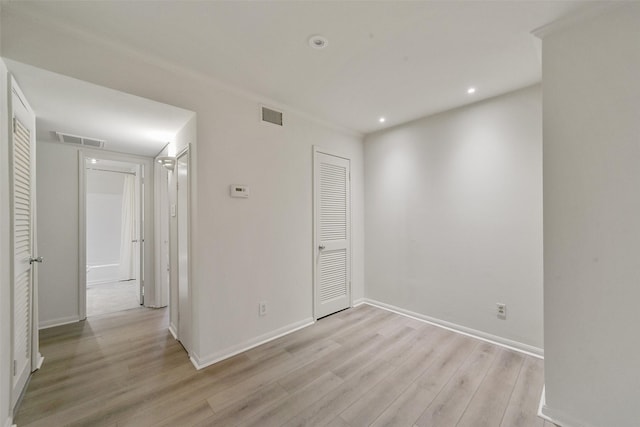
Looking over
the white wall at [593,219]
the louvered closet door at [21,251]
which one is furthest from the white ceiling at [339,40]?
the louvered closet door at [21,251]

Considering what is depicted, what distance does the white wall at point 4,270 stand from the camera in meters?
1.46

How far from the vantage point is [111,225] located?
5.93 m

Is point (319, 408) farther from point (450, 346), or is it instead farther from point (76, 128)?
point (76, 128)

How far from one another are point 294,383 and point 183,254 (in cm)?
157

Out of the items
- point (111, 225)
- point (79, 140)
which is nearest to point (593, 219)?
point (79, 140)

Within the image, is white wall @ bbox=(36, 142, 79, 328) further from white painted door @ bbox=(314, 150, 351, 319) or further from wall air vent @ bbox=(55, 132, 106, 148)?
white painted door @ bbox=(314, 150, 351, 319)

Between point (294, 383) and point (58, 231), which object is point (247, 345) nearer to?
point (294, 383)

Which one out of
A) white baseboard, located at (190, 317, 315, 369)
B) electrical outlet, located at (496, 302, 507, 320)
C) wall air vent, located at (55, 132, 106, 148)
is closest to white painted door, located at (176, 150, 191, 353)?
white baseboard, located at (190, 317, 315, 369)

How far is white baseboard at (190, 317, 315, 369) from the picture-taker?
220 centimetres

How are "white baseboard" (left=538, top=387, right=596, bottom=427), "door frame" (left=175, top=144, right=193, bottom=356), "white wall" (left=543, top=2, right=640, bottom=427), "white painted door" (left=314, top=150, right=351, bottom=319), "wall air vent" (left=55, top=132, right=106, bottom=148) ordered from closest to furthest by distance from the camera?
"white wall" (left=543, top=2, right=640, bottom=427) < "white baseboard" (left=538, top=387, right=596, bottom=427) < "door frame" (left=175, top=144, right=193, bottom=356) < "wall air vent" (left=55, top=132, right=106, bottom=148) < "white painted door" (left=314, top=150, right=351, bottom=319)

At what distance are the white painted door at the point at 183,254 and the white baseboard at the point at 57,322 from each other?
67.6 inches

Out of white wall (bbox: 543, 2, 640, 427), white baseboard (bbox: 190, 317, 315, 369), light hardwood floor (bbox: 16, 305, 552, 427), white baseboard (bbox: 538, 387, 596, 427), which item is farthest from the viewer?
white baseboard (bbox: 190, 317, 315, 369)

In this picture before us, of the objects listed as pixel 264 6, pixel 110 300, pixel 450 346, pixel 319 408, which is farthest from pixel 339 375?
pixel 110 300

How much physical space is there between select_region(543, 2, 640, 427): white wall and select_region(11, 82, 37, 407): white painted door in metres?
3.56
